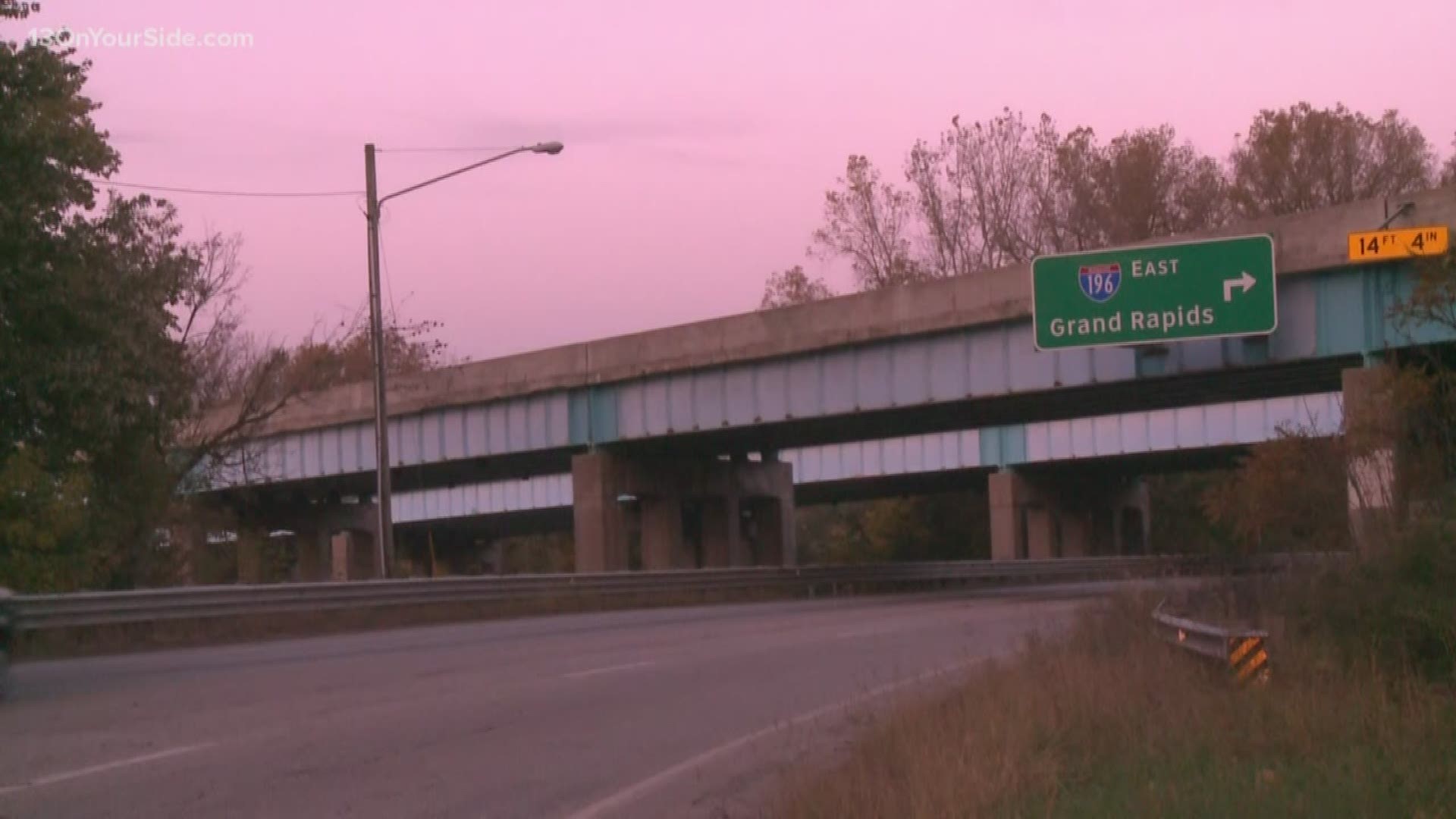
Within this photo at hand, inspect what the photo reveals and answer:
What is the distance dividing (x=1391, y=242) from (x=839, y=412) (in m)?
13.8

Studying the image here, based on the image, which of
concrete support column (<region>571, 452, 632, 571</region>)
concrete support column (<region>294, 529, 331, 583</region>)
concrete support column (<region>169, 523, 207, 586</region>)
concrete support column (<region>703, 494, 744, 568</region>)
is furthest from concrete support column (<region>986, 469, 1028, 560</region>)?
concrete support column (<region>169, 523, 207, 586</region>)

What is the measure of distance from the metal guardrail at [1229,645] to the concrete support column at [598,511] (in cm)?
3278

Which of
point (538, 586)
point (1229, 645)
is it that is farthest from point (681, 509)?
point (1229, 645)

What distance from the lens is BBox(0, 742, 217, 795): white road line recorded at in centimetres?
1035

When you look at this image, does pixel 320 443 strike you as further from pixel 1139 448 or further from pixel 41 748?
pixel 41 748

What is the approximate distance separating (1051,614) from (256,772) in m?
16.5

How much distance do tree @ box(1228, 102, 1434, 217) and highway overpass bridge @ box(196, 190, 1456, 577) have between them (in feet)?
36.0

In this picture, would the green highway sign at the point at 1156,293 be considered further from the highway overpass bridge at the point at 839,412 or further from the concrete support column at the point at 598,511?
the concrete support column at the point at 598,511

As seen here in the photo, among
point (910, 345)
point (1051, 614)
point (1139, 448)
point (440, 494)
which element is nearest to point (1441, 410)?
point (1051, 614)

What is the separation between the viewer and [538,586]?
32.0m

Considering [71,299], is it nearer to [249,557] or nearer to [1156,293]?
[1156,293]

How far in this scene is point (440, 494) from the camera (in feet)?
253

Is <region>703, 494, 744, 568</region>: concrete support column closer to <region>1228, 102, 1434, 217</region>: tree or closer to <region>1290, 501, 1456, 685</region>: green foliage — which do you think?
<region>1228, 102, 1434, 217</region>: tree

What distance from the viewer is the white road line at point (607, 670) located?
670 inches
